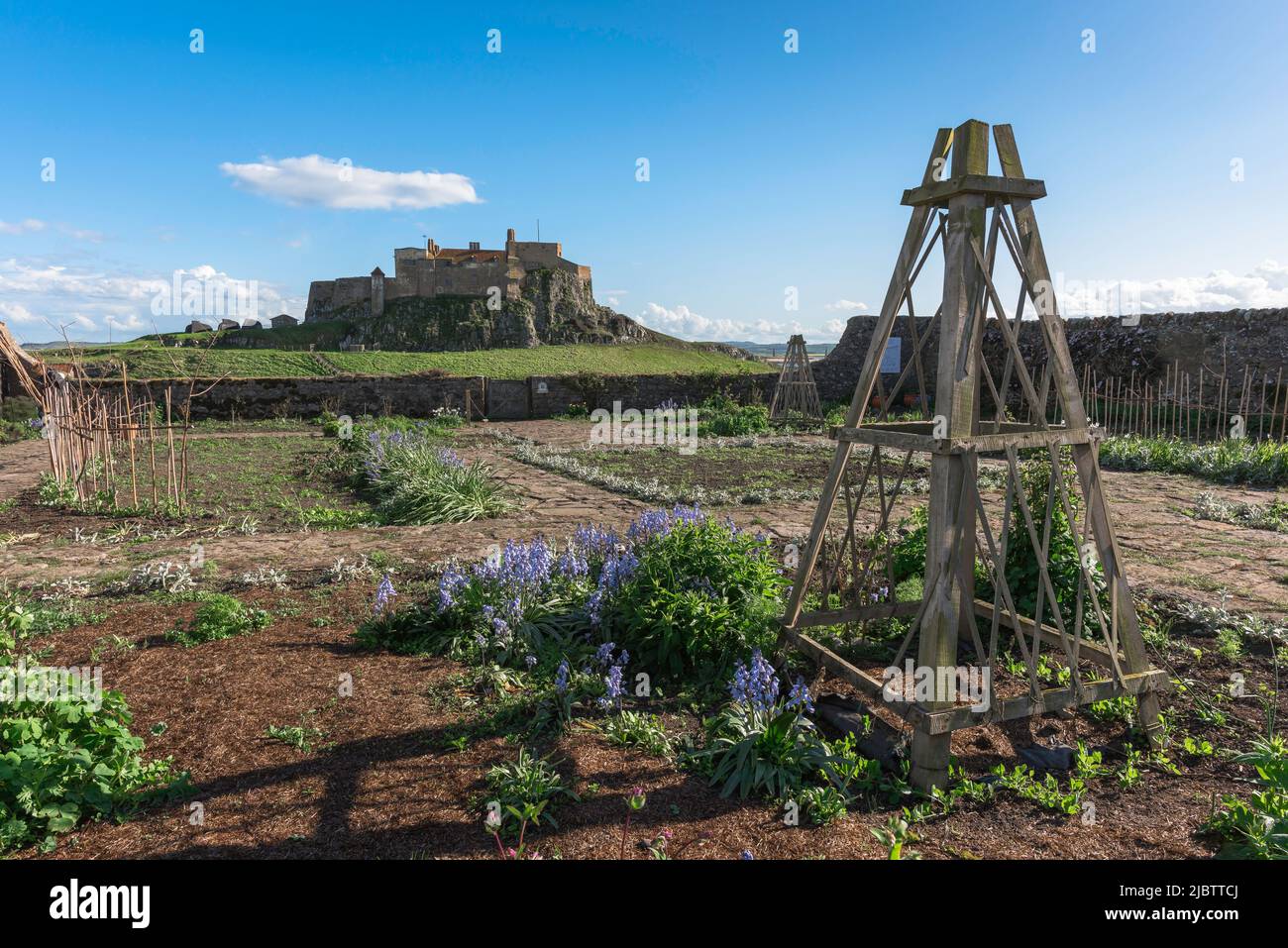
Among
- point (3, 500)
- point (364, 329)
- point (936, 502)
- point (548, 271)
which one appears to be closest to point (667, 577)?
point (936, 502)

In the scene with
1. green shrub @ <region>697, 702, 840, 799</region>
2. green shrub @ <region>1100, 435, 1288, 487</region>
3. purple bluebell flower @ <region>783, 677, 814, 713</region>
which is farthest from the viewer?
green shrub @ <region>1100, 435, 1288, 487</region>

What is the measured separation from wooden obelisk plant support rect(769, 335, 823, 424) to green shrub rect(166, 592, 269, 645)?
14.4 m

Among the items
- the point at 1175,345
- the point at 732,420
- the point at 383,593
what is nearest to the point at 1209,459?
the point at 1175,345

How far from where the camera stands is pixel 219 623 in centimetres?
480

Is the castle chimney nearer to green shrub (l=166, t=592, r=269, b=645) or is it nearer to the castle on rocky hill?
the castle on rocky hill

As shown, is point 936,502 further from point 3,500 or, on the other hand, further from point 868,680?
point 3,500

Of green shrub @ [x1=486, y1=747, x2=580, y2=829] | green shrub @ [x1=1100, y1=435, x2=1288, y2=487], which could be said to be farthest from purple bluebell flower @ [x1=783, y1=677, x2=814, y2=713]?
green shrub @ [x1=1100, y1=435, x2=1288, y2=487]

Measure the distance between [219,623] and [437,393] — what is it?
14.5 m

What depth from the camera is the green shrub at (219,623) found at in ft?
15.6

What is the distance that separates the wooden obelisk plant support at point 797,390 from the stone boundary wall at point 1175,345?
269cm

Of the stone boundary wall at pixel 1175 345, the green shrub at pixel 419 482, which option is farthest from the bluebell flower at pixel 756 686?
the stone boundary wall at pixel 1175 345

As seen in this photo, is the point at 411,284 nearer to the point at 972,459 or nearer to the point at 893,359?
the point at 893,359

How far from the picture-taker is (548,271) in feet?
287

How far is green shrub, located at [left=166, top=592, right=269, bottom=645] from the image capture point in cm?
475
